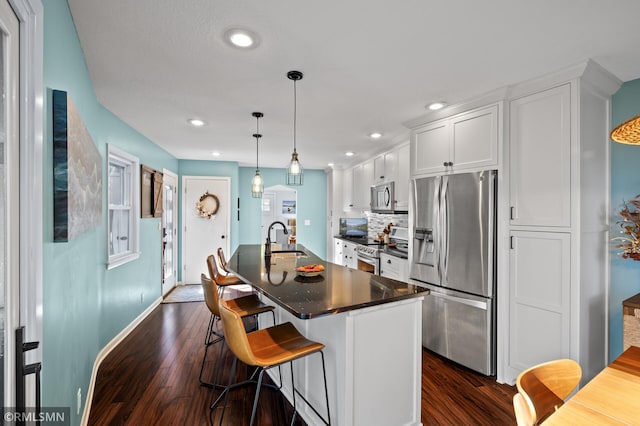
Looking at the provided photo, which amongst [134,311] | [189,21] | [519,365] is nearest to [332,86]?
[189,21]

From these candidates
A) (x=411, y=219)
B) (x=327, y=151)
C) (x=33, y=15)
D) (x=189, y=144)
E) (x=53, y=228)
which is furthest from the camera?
(x=327, y=151)

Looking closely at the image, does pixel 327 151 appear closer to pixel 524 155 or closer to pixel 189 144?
pixel 189 144

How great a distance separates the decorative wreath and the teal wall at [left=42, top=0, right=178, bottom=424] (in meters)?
Result: 2.15

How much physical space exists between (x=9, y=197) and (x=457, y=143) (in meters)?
2.99

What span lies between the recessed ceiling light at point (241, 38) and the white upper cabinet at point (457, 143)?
195cm

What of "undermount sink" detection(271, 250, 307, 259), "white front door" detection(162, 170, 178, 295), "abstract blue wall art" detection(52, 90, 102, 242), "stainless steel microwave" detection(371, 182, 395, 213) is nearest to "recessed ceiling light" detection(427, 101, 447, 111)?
"stainless steel microwave" detection(371, 182, 395, 213)

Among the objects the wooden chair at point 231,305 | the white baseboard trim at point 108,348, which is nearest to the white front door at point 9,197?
the wooden chair at point 231,305

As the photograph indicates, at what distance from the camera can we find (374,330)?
5.87 feet

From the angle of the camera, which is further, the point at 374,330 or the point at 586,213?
the point at 586,213

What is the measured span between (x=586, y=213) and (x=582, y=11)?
1.34 metres

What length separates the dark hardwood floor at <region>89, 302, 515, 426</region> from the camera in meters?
2.16

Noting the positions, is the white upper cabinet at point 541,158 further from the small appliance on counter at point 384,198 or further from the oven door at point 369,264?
the oven door at point 369,264

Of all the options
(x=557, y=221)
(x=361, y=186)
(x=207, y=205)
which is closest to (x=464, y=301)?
(x=557, y=221)

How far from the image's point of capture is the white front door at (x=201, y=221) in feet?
19.7
